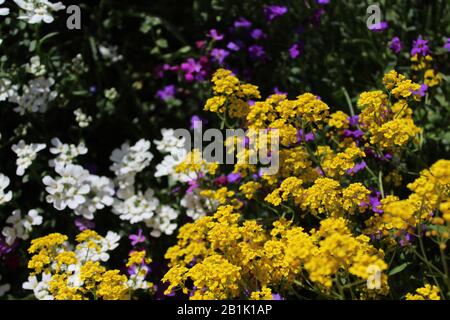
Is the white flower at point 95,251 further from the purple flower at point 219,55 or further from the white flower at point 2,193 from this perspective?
the purple flower at point 219,55

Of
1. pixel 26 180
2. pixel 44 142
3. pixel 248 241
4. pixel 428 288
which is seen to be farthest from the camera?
pixel 44 142

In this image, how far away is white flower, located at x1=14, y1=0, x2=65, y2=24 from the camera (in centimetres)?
273

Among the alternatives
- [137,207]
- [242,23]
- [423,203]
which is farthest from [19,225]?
[423,203]

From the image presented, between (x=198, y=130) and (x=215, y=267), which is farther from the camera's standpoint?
(x=198, y=130)

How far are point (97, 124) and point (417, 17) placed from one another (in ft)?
5.84

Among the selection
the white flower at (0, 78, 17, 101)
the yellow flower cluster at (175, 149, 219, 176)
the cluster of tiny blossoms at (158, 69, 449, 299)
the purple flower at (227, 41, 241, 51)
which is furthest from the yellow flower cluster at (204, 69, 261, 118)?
the white flower at (0, 78, 17, 101)

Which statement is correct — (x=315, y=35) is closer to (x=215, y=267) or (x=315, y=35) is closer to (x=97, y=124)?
(x=97, y=124)

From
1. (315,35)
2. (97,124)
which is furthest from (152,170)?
(315,35)

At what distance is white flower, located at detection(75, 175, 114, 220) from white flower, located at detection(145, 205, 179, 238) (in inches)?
8.0

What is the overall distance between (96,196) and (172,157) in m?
0.39

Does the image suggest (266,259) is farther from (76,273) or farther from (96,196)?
(96,196)

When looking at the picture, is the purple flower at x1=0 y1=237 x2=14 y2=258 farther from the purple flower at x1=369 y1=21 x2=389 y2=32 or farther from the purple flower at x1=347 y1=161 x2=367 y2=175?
the purple flower at x1=369 y1=21 x2=389 y2=32

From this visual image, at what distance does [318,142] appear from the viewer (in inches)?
112

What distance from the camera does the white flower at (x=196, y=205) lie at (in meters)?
2.75
